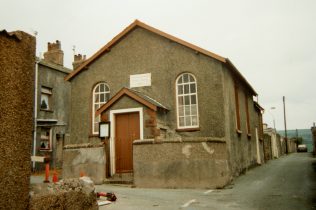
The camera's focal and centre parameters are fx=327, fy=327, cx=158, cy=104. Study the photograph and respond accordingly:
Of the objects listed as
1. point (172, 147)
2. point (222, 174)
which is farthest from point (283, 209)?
point (172, 147)

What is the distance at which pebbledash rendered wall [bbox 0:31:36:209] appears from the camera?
3.93 metres

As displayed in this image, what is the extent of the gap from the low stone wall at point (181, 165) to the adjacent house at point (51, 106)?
38.2ft

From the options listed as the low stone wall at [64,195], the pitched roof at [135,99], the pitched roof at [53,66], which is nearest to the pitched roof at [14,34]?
the low stone wall at [64,195]

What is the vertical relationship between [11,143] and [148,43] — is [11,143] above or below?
below

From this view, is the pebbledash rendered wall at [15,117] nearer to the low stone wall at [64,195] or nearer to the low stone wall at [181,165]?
the low stone wall at [64,195]

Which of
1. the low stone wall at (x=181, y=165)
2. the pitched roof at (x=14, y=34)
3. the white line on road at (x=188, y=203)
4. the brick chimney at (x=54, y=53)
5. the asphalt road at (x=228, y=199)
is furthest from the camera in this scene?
the brick chimney at (x=54, y=53)

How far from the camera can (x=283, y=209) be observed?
7.01 metres

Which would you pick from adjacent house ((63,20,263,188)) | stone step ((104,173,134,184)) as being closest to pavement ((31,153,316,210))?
adjacent house ((63,20,263,188))

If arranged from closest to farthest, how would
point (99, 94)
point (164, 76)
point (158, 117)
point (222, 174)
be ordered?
point (222, 174), point (158, 117), point (164, 76), point (99, 94)

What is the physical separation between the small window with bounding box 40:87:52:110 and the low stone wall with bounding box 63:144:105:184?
10.9 m

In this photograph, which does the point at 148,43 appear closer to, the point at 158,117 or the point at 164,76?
the point at 164,76

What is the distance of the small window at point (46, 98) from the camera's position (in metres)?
22.7

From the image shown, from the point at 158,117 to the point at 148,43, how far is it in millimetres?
4029

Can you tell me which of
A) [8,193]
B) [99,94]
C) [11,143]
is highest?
[99,94]
